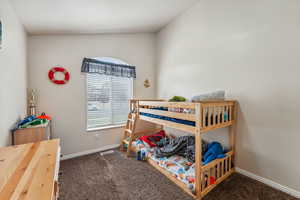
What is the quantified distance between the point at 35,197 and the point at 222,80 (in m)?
2.52

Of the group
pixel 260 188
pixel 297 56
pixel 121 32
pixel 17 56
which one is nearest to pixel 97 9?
pixel 121 32

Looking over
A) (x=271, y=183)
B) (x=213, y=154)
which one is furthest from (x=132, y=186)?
(x=271, y=183)

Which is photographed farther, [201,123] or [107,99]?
[107,99]

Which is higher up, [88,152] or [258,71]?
[258,71]

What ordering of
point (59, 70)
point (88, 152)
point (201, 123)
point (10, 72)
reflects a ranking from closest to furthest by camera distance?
point (201, 123) < point (10, 72) < point (59, 70) < point (88, 152)

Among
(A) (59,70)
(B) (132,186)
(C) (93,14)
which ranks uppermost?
(C) (93,14)

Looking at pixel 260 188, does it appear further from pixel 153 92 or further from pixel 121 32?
pixel 121 32

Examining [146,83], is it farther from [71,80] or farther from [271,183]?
[271,183]

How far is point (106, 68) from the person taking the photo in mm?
3092

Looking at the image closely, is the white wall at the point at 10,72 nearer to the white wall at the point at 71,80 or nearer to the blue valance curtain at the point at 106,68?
the white wall at the point at 71,80

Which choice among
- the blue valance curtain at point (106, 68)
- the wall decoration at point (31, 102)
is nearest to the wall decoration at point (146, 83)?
the blue valance curtain at point (106, 68)

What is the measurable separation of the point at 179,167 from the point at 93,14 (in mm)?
2798

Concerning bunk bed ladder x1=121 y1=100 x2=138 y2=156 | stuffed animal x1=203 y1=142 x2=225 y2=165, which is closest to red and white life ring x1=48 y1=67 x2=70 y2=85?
bunk bed ladder x1=121 y1=100 x2=138 y2=156

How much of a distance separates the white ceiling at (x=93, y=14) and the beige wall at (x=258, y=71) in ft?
2.31
